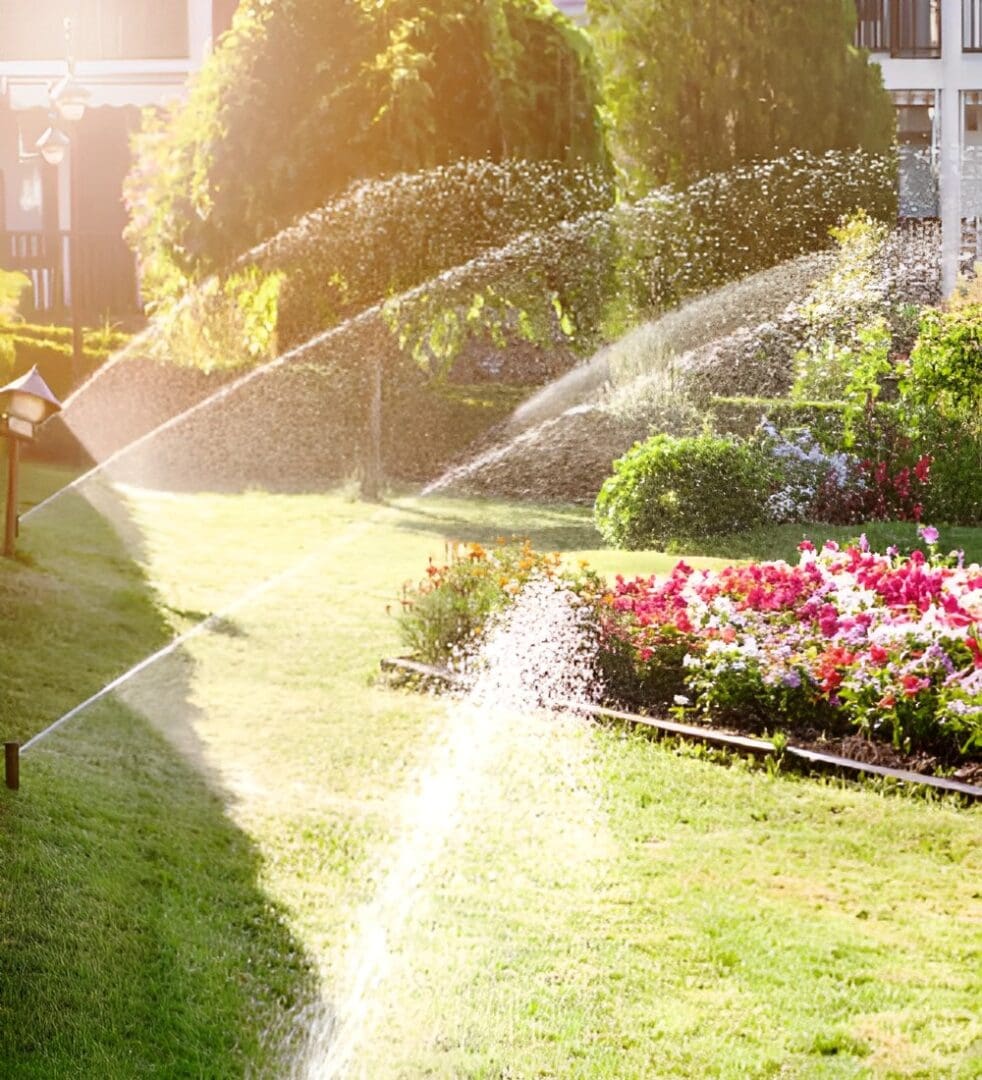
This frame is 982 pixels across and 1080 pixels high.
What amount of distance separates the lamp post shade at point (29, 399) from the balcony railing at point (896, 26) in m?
16.6

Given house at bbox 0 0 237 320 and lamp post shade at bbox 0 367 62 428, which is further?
house at bbox 0 0 237 320

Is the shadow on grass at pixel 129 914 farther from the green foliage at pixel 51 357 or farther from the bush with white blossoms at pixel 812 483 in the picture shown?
the green foliage at pixel 51 357

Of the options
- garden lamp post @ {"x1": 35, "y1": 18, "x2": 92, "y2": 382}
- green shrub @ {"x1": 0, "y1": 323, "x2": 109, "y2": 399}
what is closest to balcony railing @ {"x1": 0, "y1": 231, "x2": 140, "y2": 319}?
green shrub @ {"x1": 0, "y1": 323, "x2": 109, "y2": 399}

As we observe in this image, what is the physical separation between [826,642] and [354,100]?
7272mm

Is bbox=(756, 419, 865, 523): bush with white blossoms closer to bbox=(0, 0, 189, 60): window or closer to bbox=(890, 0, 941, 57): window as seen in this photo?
bbox=(890, 0, 941, 57): window

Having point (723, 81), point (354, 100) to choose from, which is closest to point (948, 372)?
point (354, 100)

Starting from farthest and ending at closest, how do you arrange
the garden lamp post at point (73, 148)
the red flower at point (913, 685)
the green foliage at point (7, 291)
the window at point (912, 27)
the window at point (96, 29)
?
the window at point (96, 29) → the window at point (912, 27) → the green foliage at point (7, 291) → the garden lamp post at point (73, 148) → the red flower at point (913, 685)

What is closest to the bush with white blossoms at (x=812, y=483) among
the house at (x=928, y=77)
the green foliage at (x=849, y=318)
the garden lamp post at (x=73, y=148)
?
the green foliage at (x=849, y=318)

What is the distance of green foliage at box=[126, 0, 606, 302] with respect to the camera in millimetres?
12562

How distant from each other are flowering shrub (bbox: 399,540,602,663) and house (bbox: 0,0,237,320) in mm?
14052

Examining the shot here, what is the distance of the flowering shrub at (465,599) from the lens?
771 centimetres

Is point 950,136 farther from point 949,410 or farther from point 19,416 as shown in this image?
point 19,416

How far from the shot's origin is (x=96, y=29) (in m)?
23.9

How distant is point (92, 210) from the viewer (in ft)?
73.2
